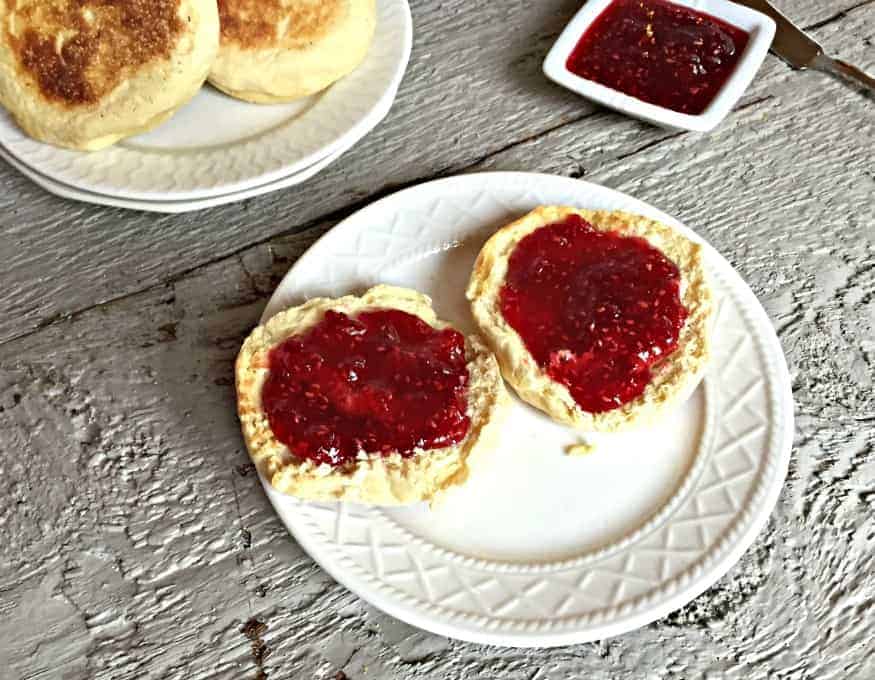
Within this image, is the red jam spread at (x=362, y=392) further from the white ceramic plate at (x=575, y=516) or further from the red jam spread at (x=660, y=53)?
the red jam spread at (x=660, y=53)

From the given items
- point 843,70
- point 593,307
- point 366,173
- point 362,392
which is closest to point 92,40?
point 366,173

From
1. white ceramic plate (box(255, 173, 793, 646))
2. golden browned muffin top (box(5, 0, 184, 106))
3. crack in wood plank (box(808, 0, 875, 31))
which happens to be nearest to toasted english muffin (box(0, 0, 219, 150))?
golden browned muffin top (box(5, 0, 184, 106))

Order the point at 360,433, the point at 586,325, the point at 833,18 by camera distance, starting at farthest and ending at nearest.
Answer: the point at 833,18 < the point at 586,325 < the point at 360,433

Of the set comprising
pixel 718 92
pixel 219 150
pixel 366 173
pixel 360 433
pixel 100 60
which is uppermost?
pixel 100 60

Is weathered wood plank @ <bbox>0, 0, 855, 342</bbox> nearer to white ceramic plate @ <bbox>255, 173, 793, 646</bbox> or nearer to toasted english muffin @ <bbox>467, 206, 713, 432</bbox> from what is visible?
white ceramic plate @ <bbox>255, 173, 793, 646</bbox>

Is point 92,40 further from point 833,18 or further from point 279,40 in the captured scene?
point 833,18

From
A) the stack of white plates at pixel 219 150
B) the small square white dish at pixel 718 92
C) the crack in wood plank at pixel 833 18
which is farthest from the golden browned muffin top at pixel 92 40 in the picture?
the crack in wood plank at pixel 833 18

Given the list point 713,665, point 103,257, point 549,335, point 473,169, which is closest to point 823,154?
point 473,169
